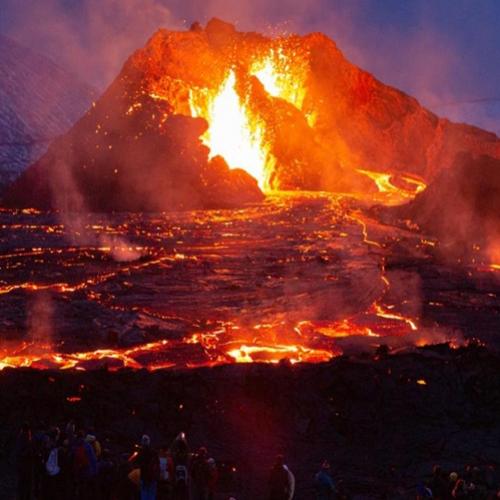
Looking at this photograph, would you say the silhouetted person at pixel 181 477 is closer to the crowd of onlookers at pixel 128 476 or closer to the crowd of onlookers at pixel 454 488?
the crowd of onlookers at pixel 128 476

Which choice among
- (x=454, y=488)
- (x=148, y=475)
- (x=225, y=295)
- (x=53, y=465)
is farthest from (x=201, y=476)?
(x=225, y=295)

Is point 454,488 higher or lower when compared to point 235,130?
lower

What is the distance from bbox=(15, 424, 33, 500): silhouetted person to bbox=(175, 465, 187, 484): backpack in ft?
7.89

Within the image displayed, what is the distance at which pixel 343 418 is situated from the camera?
16156 mm

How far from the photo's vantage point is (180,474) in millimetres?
11000

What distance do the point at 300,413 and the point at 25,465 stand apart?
276 inches

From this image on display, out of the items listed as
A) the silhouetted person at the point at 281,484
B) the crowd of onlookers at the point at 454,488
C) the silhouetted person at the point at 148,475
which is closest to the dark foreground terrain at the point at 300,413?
the crowd of onlookers at the point at 454,488

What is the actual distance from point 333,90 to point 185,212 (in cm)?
4221

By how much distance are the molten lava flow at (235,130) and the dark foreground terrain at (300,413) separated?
7304 centimetres

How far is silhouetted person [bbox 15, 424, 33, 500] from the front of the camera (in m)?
11.2

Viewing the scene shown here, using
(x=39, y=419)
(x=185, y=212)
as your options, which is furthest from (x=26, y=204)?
(x=39, y=419)

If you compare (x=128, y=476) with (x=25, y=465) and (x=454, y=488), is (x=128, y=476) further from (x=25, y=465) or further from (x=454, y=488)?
(x=454, y=488)

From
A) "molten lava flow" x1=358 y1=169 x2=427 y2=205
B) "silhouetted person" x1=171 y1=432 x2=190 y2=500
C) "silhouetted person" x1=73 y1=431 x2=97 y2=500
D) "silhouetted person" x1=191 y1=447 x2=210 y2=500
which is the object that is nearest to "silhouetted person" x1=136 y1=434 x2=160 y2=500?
"silhouetted person" x1=171 y1=432 x2=190 y2=500

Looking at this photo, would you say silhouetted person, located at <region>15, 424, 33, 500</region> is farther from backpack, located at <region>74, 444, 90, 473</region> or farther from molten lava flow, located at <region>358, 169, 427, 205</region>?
molten lava flow, located at <region>358, 169, 427, 205</region>
